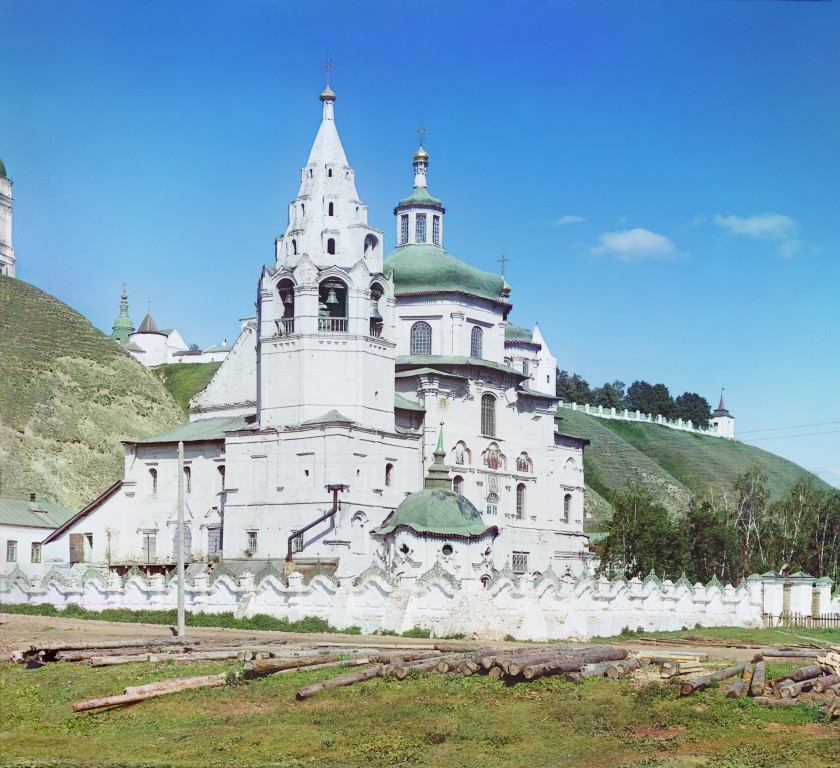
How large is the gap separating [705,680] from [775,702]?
1.80m

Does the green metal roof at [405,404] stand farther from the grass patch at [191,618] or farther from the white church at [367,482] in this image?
the grass patch at [191,618]

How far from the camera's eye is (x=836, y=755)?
22.6 metres

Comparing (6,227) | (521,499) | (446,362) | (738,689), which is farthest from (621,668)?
Result: (6,227)

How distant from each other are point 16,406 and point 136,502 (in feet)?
110

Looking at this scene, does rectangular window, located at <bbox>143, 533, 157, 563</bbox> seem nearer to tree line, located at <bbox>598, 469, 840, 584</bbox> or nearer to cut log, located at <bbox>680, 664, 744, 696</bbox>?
tree line, located at <bbox>598, 469, 840, 584</bbox>

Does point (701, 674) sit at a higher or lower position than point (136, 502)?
lower

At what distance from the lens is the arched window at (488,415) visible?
66312 mm

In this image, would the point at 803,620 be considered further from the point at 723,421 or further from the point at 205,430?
the point at 723,421

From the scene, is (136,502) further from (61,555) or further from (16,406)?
(16,406)

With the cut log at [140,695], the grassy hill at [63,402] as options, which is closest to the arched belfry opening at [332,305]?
the grassy hill at [63,402]

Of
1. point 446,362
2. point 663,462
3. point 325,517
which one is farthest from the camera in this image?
point 663,462

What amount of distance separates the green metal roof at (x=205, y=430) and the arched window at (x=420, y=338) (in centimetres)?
910

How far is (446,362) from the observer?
65188 mm

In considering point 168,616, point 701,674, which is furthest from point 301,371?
point 701,674
